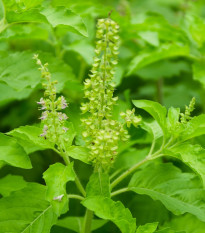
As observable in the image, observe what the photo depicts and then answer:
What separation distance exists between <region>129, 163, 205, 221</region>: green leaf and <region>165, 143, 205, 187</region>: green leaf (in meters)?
0.18

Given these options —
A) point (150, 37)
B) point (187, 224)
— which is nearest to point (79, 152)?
point (187, 224)

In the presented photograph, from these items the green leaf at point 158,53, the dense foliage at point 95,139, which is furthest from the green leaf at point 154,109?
the green leaf at point 158,53

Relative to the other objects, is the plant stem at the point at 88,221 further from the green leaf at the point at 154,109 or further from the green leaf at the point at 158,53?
the green leaf at the point at 158,53

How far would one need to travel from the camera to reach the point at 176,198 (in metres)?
1.46

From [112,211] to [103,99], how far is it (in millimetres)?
357

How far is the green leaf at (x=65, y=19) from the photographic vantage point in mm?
1409

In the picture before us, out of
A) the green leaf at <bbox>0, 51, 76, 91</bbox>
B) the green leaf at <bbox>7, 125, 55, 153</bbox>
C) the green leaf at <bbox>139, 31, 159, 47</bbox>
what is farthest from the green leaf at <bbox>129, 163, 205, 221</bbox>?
the green leaf at <bbox>139, 31, 159, 47</bbox>

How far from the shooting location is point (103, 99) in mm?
1264

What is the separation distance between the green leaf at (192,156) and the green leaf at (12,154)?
50cm

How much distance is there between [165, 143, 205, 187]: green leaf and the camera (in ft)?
4.26

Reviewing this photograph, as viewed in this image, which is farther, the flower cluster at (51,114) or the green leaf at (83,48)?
the green leaf at (83,48)

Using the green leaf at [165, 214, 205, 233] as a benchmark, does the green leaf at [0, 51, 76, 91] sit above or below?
above

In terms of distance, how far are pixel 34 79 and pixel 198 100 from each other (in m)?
1.58

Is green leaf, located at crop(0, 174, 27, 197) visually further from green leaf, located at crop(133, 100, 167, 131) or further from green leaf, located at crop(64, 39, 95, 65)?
green leaf, located at crop(64, 39, 95, 65)
